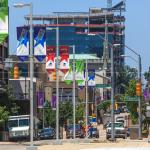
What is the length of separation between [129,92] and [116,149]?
46452mm

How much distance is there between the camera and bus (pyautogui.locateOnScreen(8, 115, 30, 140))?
71812 millimetres

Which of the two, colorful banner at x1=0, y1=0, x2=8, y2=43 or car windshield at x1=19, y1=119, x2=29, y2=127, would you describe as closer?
colorful banner at x1=0, y1=0, x2=8, y2=43

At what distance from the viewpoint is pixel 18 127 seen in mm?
72750

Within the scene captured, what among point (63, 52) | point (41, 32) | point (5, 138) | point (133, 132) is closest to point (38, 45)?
point (41, 32)

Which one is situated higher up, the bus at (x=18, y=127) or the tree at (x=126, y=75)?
the tree at (x=126, y=75)

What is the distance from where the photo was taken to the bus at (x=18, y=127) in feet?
236

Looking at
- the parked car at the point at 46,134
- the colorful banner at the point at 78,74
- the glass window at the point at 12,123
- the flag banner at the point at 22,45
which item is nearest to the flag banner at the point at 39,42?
the flag banner at the point at 22,45

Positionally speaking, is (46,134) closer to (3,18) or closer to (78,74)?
(78,74)

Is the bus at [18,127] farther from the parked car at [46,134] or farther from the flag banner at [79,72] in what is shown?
the flag banner at [79,72]

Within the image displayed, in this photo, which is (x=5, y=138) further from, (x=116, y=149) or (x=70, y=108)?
(x=116, y=149)

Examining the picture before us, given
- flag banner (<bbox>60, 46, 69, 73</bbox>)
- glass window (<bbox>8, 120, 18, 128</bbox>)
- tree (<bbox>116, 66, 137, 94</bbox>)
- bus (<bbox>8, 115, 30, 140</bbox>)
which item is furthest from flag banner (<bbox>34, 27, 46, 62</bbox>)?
tree (<bbox>116, 66, 137, 94</bbox>)

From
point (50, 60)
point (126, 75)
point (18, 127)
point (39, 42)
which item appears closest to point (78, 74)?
point (50, 60)

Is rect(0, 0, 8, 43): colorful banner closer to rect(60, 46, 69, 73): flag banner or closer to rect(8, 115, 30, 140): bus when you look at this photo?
rect(60, 46, 69, 73): flag banner

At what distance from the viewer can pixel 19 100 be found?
95.2 metres
